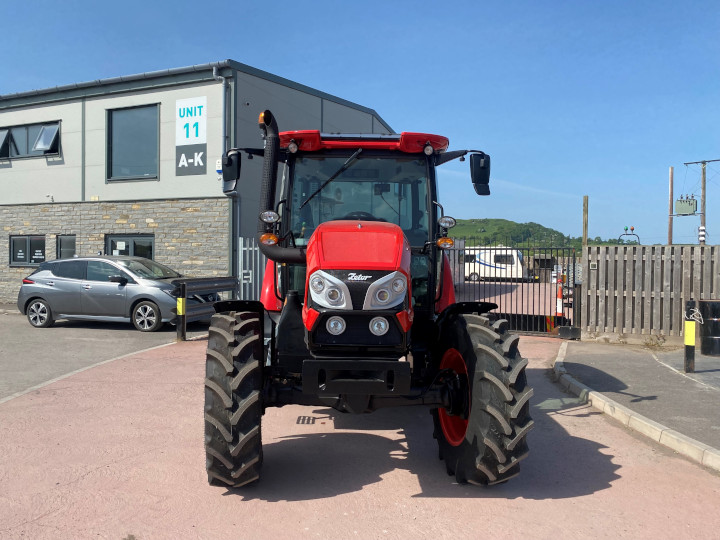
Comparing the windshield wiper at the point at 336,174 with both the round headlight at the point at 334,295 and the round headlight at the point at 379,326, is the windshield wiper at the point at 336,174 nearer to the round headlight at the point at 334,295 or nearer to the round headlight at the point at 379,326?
the round headlight at the point at 334,295

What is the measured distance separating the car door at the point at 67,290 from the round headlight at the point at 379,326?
11.2m

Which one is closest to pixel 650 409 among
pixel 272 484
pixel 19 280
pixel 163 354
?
pixel 272 484

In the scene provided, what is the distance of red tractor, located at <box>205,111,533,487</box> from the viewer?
3.98m

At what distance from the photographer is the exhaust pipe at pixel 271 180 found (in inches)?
183

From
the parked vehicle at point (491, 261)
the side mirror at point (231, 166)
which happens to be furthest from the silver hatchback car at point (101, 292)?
the side mirror at point (231, 166)

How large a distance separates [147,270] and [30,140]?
9.34 m

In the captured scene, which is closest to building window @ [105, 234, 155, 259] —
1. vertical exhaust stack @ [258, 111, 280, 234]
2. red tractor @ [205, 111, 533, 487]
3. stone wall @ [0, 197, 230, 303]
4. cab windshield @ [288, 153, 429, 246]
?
stone wall @ [0, 197, 230, 303]

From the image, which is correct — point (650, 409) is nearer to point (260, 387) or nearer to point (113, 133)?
point (260, 387)

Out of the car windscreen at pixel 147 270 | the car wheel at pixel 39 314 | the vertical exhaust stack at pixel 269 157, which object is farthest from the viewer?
the car wheel at pixel 39 314

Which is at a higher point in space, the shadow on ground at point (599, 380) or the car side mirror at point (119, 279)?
the car side mirror at point (119, 279)

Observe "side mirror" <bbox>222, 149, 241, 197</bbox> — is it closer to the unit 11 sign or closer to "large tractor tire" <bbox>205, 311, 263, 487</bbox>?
"large tractor tire" <bbox>205, 311, 263, 487</bbox>

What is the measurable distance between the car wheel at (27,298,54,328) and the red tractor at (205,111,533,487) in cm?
1036

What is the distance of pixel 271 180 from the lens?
4.78 metres

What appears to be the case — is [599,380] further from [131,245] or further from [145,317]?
[131,245]
